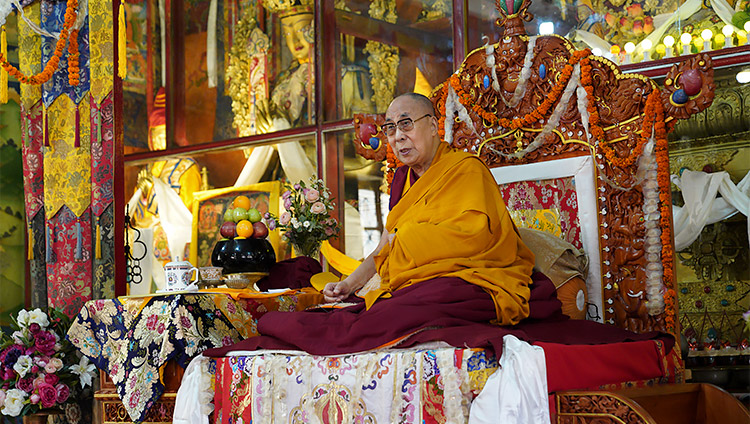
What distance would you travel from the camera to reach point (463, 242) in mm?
3178

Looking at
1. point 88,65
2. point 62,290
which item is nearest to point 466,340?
point 62,290

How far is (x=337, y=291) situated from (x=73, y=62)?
2.20m

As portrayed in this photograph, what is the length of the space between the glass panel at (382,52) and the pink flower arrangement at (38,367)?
2.57 m

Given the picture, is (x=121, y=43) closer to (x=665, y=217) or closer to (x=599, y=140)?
(x=599, y=140)

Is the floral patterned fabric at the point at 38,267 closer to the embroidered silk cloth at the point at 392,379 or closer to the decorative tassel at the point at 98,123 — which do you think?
the decorative tassel at the point at 98,123

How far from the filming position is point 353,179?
5996 millimetres

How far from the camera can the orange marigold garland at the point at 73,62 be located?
4680mm

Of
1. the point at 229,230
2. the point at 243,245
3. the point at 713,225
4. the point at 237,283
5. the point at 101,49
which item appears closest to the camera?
the point at 237,283

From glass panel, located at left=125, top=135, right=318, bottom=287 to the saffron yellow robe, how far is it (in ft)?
9.22

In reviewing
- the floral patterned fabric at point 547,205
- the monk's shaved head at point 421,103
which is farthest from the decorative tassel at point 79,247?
the floral patterned fabric at point 547,205

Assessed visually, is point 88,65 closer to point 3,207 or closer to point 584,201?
point 3,207

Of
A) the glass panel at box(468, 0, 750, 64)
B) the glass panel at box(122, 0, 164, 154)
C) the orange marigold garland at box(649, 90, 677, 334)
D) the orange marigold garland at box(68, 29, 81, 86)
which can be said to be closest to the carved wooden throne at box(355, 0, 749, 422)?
the orange marigold garland at box(649, 90, 677, 334)

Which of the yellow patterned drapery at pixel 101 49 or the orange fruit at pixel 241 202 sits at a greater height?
the yellow patterned drapery at pixel 101 49

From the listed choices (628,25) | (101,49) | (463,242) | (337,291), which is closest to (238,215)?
(337,291)
